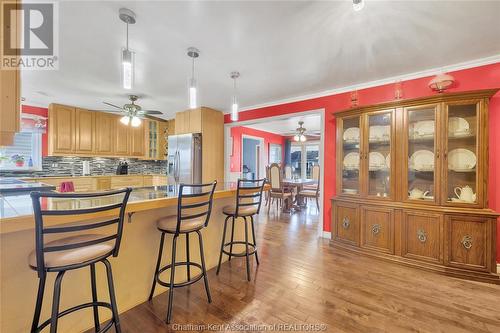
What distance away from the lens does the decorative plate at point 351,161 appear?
10.8ft

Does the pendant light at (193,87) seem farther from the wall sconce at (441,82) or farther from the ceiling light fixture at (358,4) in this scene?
the wall sconce at (441,82)

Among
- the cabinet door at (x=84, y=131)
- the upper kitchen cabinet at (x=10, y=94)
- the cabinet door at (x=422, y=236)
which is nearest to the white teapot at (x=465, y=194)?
the cabinet door at (x=422, y=236)

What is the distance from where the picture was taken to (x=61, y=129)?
453 centimetres

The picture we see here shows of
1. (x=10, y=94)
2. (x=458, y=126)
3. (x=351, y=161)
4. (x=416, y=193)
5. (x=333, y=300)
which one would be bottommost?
(x=333, y=300)

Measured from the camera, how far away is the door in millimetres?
5062

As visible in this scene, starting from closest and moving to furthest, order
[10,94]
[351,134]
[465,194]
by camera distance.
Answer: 1. [10,94]
2. [465,194]
3. [351,134]

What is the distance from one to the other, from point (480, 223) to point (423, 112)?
1.39 meters

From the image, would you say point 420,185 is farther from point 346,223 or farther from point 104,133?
point 104,133

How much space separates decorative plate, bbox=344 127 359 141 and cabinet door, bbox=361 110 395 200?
193mm

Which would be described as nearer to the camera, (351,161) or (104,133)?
(351,161)

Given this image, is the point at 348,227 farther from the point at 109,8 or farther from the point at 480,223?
the point at 109,8

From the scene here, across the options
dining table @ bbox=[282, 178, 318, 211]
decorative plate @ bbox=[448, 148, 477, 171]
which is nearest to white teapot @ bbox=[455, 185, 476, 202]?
decorative plate @ bbox=[448, 148, 477, 171]

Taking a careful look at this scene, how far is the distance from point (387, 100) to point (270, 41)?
2.06 meters

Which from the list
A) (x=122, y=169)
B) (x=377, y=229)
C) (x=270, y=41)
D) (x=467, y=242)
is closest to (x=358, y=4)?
(x=270, y=41)
